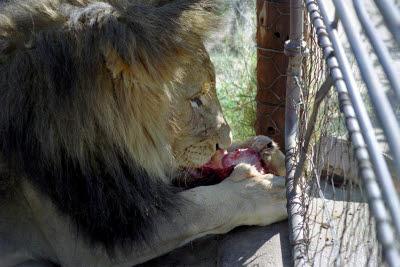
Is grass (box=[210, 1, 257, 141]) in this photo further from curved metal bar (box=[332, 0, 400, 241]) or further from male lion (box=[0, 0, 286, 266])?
curved metal bar (box=[332, 0, 400, 241])

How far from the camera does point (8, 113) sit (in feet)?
6.66


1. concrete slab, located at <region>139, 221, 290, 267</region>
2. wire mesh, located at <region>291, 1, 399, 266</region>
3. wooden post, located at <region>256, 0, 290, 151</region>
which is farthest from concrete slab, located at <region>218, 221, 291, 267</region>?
wooden post, located at <region>256, 0, 290, 151</region>

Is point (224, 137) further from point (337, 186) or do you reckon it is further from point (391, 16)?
point (391, 16)

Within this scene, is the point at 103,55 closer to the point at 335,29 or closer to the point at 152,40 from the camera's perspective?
the point at 152,40

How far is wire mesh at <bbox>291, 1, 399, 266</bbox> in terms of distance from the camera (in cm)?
96

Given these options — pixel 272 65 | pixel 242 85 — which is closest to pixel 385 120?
pixel 272 65

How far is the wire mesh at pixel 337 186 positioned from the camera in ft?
3.14

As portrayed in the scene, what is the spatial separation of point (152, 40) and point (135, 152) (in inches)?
22.5

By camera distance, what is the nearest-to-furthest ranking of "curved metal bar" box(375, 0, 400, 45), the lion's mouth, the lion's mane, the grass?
"curved metal bar" box(375, 0, 400, 45) → the lion's mane → the lion's mouth → the grass

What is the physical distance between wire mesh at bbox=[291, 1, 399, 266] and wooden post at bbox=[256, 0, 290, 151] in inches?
9.9

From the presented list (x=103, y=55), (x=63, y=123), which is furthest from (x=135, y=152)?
(x=103, y=55)

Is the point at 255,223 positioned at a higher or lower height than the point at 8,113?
lower

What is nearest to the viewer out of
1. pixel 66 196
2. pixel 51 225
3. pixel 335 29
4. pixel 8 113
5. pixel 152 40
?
pixel 335 29

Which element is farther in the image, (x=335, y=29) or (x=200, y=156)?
(x=200, y=156)
